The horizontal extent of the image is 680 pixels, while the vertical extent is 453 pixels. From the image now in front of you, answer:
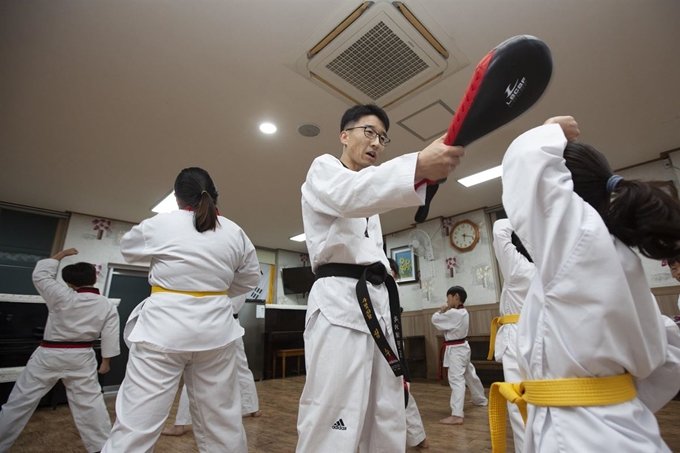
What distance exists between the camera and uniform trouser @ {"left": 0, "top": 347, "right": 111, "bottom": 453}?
215 cm

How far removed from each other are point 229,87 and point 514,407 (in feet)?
9.56

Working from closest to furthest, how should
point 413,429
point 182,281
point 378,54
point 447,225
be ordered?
point 182,281, point 413,429, point 378,54, point 447,225

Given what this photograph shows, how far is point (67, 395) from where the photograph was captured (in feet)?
7.38

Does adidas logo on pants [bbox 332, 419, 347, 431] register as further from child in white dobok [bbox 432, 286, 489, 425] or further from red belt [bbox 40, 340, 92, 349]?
child in white dobok [bbox 432, 286, 489, 425]

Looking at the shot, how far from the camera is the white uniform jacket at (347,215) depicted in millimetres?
802

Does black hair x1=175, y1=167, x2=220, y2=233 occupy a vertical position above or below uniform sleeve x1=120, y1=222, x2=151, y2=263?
above

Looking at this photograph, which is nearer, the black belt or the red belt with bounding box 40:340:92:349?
the black belt

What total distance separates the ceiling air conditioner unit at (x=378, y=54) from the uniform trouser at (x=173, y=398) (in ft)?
6.59

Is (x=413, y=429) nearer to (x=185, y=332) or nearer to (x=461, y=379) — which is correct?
(x=461, y=379)

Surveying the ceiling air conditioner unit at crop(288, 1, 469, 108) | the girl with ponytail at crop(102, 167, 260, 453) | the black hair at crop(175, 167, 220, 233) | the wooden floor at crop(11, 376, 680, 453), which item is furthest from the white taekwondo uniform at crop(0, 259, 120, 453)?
the ceiling air conditioner unit at crop(288, 1, 469, 108)

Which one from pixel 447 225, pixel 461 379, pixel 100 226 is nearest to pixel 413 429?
pixel 461 379

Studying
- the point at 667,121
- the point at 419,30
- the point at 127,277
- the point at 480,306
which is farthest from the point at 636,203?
the point at 127,277

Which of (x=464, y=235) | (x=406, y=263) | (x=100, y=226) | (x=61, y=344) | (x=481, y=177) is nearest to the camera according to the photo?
(x=61, y=344)

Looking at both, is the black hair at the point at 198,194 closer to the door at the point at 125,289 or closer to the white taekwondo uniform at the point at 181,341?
the white taekwondo uniform at the point at 181,341
